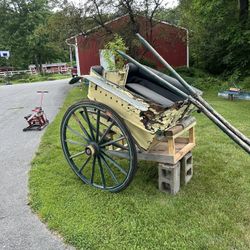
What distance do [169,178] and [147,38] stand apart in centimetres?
1056

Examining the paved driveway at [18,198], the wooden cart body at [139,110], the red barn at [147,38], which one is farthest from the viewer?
the red barn at [147,38]

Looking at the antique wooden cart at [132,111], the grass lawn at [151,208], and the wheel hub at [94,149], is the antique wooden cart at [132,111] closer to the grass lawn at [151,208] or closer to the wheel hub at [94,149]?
the wheel hub at [94,149]

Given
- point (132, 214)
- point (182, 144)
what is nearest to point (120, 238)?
point (132, 214)

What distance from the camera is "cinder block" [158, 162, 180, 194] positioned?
10.1 ft

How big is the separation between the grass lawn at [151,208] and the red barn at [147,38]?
909cm

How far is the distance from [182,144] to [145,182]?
A: 0.64 meters

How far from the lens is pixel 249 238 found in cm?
→ 242

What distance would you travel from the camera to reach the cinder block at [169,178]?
3066 millimetres

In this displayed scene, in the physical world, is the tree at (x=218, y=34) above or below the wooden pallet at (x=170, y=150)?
above

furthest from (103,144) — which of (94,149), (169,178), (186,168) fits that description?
(186,168)

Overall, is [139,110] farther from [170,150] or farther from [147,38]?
[147,38]

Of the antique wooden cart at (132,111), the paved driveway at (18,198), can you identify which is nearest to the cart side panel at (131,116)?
the antique wooden cart at (132,111)

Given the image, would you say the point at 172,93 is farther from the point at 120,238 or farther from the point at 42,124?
the point at 42,124

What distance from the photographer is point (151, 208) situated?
2.90 meters
